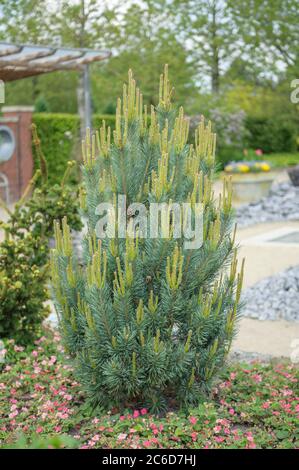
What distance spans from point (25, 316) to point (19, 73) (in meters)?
4.07

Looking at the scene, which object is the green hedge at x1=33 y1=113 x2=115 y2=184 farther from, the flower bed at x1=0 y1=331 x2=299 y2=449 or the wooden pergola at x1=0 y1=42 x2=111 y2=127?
the flower bed at x1=0 y1=331 x2=299 y2=449

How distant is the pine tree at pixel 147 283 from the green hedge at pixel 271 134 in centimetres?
2284

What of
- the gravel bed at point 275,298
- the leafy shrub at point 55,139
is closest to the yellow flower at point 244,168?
the leafy shrub at point 55,139

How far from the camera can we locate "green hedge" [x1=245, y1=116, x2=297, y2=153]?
26.3m

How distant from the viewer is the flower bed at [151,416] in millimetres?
3248

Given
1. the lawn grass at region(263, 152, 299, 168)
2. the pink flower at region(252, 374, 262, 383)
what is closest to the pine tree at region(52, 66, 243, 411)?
the pink flower at region(252, 374, 262, 383)

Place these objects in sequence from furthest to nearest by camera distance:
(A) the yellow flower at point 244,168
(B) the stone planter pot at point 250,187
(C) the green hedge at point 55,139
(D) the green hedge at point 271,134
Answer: (D) the green hedge at point 271,134 < (C) the green hedge at point 55,139 < (A) the yellow flower at point 244,168 < (B) the stone planter pot at point 250,187

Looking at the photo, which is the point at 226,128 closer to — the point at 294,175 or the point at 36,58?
the point at 294,175

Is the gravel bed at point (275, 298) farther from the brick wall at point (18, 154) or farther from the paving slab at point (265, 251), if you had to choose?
A: the brick wall at point (18, 154)

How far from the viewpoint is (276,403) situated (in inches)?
146

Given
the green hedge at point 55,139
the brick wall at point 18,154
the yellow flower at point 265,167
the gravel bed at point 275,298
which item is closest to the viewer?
the gravel bed at point 275,298

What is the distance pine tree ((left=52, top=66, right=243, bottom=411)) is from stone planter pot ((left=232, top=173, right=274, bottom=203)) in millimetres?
10522
